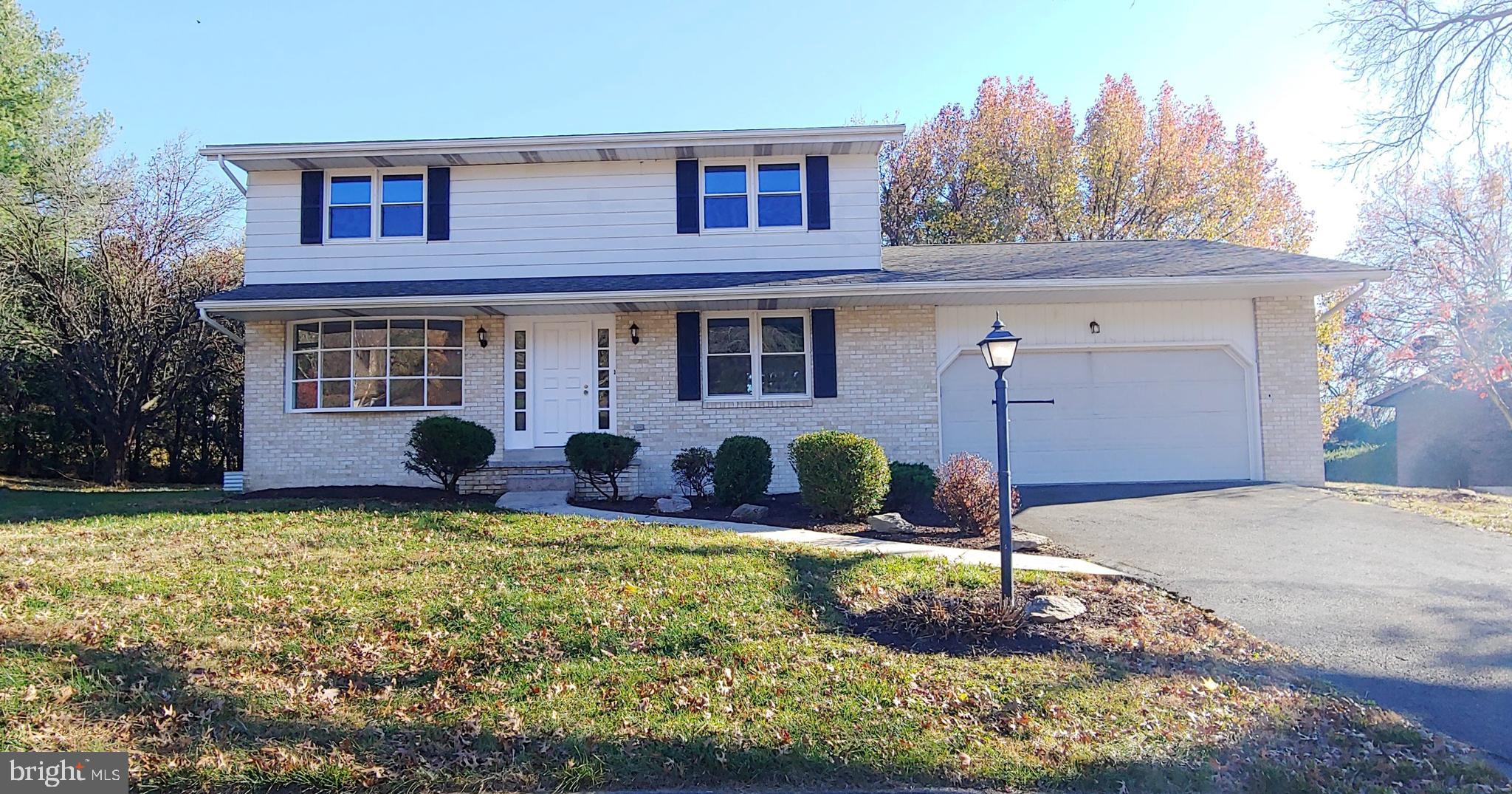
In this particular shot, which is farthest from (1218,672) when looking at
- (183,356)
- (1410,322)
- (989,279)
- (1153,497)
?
(1410,322)

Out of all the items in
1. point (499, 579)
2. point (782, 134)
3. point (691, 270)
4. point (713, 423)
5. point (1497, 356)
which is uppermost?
point (782, 134)

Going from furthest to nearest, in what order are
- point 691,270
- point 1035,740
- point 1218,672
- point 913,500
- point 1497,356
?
point 1497,356 → point 691,270 → point 913,500 → point 1218,672 → point 1035,740

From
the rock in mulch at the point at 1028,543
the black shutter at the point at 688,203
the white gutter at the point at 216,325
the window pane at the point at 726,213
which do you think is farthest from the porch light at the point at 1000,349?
the white gutter at the point at 216,325

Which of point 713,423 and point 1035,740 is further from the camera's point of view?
point 713,423

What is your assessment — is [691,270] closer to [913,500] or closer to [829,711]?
[913,500]

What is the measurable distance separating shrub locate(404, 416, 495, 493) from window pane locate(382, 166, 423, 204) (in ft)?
14.9

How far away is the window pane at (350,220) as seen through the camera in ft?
44.9

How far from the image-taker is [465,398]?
1320 cm

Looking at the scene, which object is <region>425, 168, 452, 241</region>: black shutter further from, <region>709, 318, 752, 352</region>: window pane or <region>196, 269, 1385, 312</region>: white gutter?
<region>709, 318, 752, 352</region>: window pane

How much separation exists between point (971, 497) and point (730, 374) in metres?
5.09

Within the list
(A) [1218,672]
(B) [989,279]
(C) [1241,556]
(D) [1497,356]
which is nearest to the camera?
(A) [1218,672]

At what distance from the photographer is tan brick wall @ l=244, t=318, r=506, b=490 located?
13.1m

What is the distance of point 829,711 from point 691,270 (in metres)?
9.99

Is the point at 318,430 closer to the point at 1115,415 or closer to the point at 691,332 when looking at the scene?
the point at 691,332
